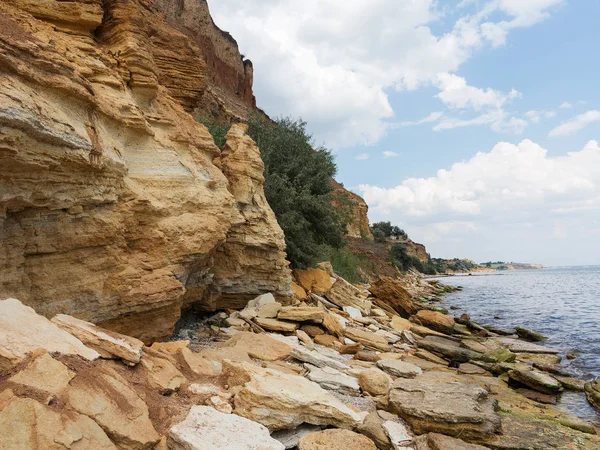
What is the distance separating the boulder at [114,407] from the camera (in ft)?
10.2

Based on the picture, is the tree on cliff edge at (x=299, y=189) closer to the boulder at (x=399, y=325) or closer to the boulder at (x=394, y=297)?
the boulder at (x=394, y=297)

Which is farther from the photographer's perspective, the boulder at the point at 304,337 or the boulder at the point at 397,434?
the boulder at the point at 304,337

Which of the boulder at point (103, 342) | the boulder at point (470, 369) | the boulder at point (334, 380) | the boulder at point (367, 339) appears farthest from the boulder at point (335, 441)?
the boulder at point (470, 369)

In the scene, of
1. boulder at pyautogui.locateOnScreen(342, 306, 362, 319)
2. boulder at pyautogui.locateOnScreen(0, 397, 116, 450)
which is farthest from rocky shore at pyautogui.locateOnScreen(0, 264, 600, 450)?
boulder at pyautogui.locateOnScreen(342, 306, 362, 319)

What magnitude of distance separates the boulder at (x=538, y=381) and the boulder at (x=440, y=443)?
480 cm

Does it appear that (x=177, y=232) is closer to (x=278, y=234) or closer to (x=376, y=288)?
(x=278, y=234)

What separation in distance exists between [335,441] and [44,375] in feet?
9.20

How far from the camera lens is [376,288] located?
17.9m

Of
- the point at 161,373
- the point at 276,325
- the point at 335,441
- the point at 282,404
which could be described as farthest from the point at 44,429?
the point at 276,325

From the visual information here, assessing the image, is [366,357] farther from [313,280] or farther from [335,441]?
[313,280]

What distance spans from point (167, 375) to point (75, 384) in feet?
3.84

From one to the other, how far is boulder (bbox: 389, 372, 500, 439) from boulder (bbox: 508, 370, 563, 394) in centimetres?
338

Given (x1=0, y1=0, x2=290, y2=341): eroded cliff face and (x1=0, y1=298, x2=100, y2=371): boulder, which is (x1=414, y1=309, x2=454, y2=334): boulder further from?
(x1=0, y1=298, x2=100, y2=371): boulder

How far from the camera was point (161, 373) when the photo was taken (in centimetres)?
432
